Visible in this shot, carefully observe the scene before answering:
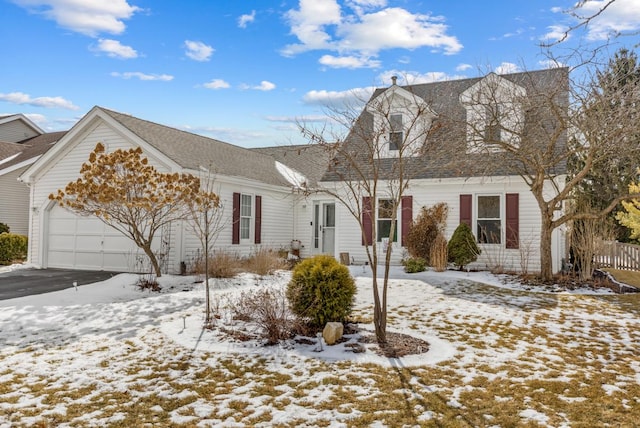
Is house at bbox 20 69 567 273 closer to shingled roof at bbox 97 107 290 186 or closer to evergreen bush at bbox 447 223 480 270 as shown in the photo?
shingled roof at bbox 97 107 290 186

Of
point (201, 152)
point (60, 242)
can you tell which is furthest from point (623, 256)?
point (60, 242)

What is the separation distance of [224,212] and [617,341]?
1101 centimetres

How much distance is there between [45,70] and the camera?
1398cm

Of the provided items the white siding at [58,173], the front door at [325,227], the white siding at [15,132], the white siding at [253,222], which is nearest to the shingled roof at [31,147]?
the white siding at [15,132]

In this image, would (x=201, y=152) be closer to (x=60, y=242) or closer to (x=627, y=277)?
(x=60, y=242)

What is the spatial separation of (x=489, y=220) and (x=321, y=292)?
9.05 m

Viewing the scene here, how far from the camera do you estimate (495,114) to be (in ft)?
37.0

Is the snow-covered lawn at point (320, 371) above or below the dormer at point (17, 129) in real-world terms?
below

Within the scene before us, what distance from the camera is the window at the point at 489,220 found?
13.7 metres

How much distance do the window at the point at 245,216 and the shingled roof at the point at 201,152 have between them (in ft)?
2.66

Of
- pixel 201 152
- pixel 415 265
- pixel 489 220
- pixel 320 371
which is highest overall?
pixel 201 152

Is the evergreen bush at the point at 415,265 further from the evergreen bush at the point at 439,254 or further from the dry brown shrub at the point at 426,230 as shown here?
→ the dry brown shrub at the point at 426,230

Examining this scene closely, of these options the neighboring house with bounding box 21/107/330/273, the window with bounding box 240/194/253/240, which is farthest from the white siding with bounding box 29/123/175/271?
the window with bounding box 240/194/253/240

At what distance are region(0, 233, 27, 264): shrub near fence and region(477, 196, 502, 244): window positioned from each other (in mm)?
16621
